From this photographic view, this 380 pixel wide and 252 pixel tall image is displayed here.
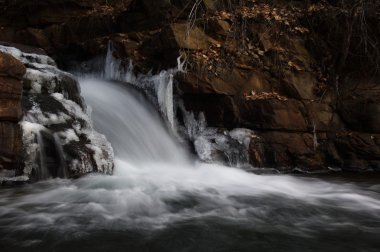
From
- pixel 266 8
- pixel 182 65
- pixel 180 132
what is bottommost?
pixel 180 132

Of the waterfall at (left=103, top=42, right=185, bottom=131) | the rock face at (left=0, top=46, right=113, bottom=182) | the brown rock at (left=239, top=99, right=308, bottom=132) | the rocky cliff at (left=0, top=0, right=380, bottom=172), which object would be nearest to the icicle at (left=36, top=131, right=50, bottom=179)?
the rock face at (left=0, top=46, right=113, bottom=182)

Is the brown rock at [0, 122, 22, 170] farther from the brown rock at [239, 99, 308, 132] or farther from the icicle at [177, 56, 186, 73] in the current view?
the brown rock at [239, 99, 308, 132]

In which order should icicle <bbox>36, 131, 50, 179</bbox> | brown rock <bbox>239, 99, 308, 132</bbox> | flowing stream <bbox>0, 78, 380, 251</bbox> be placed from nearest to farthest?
1. flowing stream <bbox>0, 78, 380, 251</bbox>
2. icicle <bbox>36, 131, 50, 179</bbox>
3. brown rock <bbox>239, 99, 308, 132</bbox>

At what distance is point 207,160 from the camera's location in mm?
7625

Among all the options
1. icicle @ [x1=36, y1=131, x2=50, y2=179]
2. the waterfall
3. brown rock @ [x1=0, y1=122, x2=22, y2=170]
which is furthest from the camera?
the waterfall

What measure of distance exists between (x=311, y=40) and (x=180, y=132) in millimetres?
3686

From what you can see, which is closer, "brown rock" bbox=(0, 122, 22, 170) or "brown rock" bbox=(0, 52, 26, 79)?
"brown rock" bbox=(0, 122, 22, 170)

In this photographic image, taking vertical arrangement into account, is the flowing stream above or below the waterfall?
below

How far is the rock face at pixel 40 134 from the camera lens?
5141 mm

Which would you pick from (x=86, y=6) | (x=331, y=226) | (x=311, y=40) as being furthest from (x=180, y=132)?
(x=86, y=6)

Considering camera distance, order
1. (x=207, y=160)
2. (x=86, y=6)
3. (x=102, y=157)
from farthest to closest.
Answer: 1. (x=86, y=6)
2. (x=207, y=160)
3. (x=102, y=157)

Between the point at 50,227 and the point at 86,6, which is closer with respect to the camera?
the point at 50,227

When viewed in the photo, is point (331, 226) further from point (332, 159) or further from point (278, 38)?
point (278, 38)

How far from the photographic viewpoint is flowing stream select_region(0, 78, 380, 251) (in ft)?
11.4
